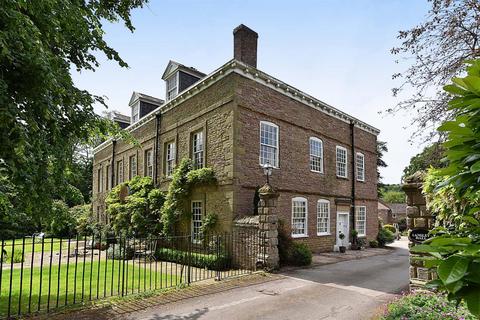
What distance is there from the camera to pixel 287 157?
648 inches

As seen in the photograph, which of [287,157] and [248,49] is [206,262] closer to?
[287,157]

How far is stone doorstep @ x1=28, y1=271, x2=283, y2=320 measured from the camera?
278 inches

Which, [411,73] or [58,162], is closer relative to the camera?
[58,162]

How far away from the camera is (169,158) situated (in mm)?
18953

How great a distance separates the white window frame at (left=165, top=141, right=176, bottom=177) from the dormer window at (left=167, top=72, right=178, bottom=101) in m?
3.11

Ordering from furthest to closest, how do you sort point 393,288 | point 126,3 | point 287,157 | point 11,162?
point 287,157, point 393,288, point 126,3, point 11,162

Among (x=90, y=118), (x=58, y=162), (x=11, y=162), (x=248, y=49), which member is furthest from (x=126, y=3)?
(x=248, y=49)

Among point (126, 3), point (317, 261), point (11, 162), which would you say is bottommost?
point (317, 261)

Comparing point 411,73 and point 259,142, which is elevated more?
point 411,73

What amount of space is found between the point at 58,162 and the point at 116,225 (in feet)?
47.3

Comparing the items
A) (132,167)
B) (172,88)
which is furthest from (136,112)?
(172,88)

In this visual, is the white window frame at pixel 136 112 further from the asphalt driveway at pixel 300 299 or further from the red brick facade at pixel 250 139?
the asphalt driveway at pixel 300 299

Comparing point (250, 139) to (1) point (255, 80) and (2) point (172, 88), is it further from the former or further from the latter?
(2) point (172, 88)

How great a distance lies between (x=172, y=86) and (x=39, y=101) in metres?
14.5
